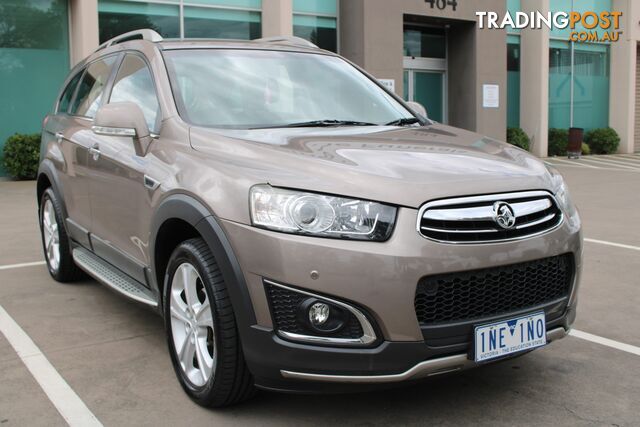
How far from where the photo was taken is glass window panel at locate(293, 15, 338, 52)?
16078 mm

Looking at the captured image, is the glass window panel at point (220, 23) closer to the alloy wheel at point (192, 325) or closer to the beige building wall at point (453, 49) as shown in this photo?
the beige building wall at point (453, 49)

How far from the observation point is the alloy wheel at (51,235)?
17.6 ft

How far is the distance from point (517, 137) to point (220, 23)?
907cm

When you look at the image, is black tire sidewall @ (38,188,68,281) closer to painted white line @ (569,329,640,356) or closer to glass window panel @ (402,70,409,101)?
painted white line @ (569,329,640,356)

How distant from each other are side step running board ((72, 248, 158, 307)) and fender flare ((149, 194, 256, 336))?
2.16ft

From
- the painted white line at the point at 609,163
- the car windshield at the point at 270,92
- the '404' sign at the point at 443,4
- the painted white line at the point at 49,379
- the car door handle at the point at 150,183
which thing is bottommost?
the painted white line at the point at 49,379

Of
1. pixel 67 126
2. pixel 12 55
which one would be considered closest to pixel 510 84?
pixel 12 55

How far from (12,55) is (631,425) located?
13.3m

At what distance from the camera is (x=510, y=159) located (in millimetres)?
3207

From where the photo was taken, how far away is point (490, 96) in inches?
728

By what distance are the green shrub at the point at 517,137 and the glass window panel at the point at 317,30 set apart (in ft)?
19.4

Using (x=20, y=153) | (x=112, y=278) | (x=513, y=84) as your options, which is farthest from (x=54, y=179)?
(x=513, y=84)

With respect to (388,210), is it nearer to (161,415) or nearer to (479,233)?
(479,233)

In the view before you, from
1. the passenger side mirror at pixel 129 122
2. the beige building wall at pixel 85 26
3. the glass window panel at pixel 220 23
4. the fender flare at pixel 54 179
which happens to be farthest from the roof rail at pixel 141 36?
the glass window panel at pixel 220 23
